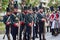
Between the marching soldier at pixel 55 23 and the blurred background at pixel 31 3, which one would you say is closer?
the blurred background at pixel 31 3

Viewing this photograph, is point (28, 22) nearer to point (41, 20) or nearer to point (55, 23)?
point (41, 20)

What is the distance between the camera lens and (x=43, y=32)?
2467mm

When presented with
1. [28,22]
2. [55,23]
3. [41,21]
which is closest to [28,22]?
[28,22]

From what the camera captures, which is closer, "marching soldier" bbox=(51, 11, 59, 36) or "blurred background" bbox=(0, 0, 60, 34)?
"blurred background" bbox=(0, 0, 60, 34)

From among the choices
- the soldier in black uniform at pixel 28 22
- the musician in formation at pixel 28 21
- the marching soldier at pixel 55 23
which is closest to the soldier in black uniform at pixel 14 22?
the musician in formation at pixel 28 21

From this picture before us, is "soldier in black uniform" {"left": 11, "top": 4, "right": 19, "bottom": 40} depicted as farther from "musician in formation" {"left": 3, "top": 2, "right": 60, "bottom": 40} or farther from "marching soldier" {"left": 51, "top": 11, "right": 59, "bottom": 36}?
"marching soldier" {"left": 51, "top": 11, "right": 59, "bottom": 36}

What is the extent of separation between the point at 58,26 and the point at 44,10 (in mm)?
270

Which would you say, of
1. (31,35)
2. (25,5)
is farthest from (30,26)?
(25,5)

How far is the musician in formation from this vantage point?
7.73 ft

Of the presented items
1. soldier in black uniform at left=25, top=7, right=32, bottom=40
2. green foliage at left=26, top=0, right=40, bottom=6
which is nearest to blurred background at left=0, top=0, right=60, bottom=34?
green foliage at left=26, top=0, right=40, bottom=6

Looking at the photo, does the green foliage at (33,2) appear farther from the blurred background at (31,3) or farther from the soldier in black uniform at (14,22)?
the soldier in black uniform at (14,22)

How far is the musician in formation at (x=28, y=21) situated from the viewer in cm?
236

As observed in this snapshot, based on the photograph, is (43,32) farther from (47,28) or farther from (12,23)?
(12,23)

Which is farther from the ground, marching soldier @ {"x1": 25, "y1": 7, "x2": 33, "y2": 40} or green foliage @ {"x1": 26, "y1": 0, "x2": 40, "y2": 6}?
green foliage @ {"x1": 26, "y1": 0, "x2": 40, "y2": 6}
